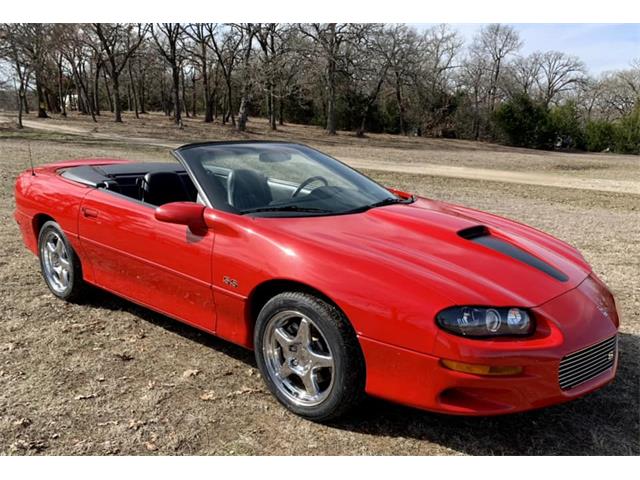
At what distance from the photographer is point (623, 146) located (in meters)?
37.9

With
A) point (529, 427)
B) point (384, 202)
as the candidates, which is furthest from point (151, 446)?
point (384, 202)

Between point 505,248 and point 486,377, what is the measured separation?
97cm

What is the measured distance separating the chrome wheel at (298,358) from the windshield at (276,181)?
27.5 inches

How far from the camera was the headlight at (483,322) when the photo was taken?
2465 mm

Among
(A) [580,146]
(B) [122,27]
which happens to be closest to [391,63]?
(A) [580,146]

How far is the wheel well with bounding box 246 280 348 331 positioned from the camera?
281 centimetres

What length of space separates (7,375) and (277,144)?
2403 millimetres

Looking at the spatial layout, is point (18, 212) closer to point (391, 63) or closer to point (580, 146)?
point (391, 63)

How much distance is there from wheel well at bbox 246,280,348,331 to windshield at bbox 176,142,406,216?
488mm

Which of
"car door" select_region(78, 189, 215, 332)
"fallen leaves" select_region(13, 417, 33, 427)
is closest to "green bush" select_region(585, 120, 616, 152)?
"car door" select_region(78, 189, 215, 332)

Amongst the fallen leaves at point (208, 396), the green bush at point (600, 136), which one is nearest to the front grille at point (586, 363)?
the fallen leaves at point (208, 396)

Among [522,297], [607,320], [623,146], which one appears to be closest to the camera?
[522,297]

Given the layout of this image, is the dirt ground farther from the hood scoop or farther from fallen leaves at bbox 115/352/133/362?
the hood scoop

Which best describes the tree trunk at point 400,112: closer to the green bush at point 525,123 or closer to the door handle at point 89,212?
the green bush at point 525,123
